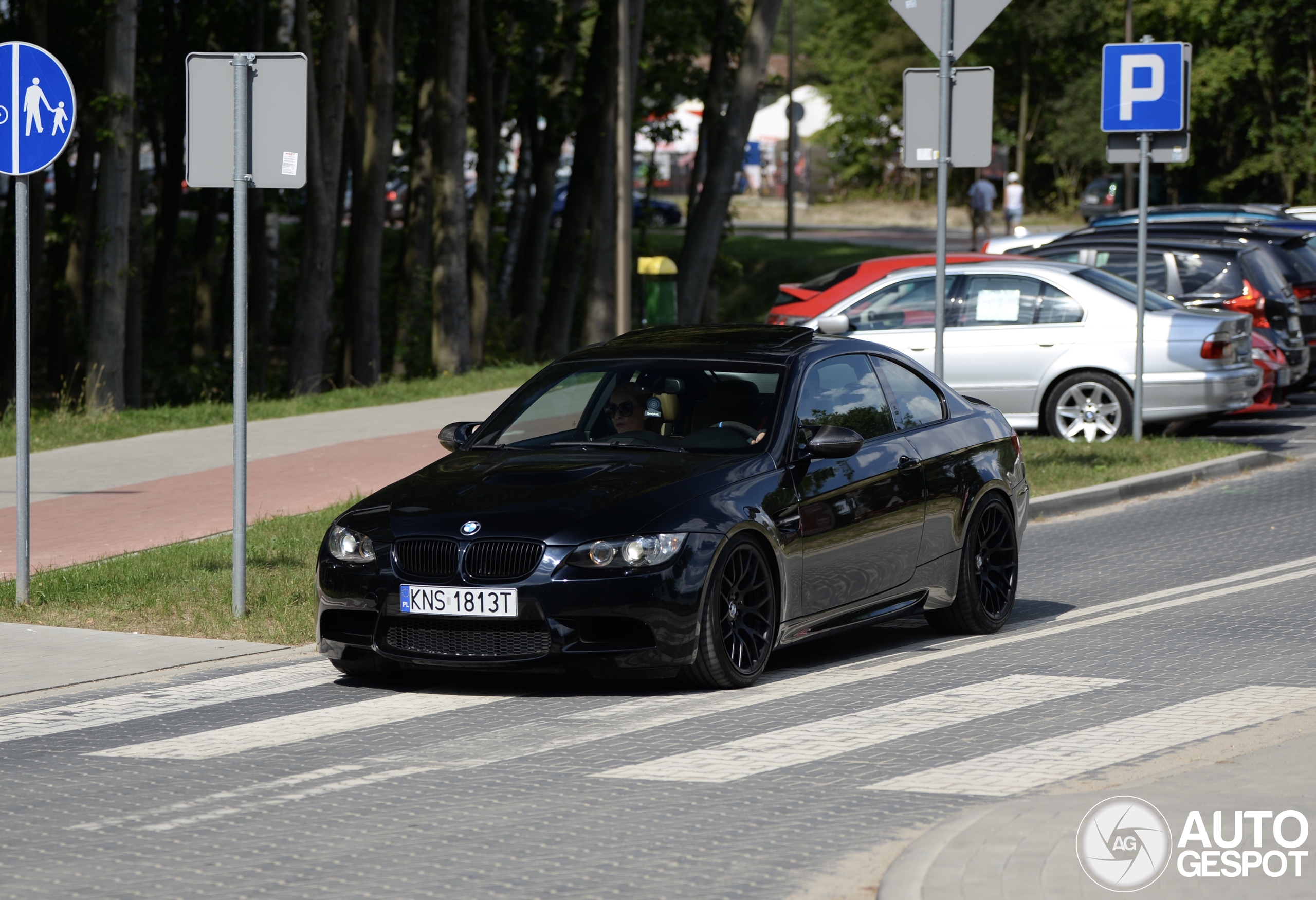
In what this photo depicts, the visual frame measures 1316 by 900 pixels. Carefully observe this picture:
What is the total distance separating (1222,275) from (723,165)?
969 centimetres

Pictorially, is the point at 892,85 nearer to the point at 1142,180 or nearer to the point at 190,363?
the point at 190,363

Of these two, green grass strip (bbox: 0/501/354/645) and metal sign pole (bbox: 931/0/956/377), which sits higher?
metal sign pole (bbox: 931/0/956/377)

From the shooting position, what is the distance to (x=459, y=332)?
25328mm

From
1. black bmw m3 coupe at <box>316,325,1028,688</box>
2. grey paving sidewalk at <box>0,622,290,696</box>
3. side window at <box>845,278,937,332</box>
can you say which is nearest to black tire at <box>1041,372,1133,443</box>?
side window at <box>845,278,937,332</box>

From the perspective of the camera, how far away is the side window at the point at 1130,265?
1931cm

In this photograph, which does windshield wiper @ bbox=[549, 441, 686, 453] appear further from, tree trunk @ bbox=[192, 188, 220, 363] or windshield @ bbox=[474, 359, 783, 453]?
tree trunk @ bbox=[192, 188, 220, 363]

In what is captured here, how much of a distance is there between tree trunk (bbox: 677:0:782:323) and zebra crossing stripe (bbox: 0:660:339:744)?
19.0 meters

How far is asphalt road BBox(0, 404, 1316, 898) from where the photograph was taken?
17.2 feet

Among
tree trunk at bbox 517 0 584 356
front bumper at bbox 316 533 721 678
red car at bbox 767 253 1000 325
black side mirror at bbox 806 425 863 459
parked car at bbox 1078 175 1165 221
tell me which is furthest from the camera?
parked car at bbox 1078 175 1165 221

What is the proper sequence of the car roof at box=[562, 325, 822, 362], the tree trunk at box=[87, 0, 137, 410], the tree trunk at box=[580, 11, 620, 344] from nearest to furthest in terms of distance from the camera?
the car roof at box=[562, 325, 822, 362], the tree trunk at box=[87, 0, 137, 410], the tree trunk at box=[580, 11, 620, 344]

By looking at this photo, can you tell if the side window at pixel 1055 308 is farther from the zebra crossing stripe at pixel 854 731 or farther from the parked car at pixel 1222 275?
the zebra crossing stripe at pixel 854 731

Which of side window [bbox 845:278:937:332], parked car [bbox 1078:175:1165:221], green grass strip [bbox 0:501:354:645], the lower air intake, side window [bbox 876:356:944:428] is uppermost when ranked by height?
parked car [bbox 1078:175:1165:221]

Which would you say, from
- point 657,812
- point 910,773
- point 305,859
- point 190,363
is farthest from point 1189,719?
point 190,363

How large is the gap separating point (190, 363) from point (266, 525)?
2292cm
